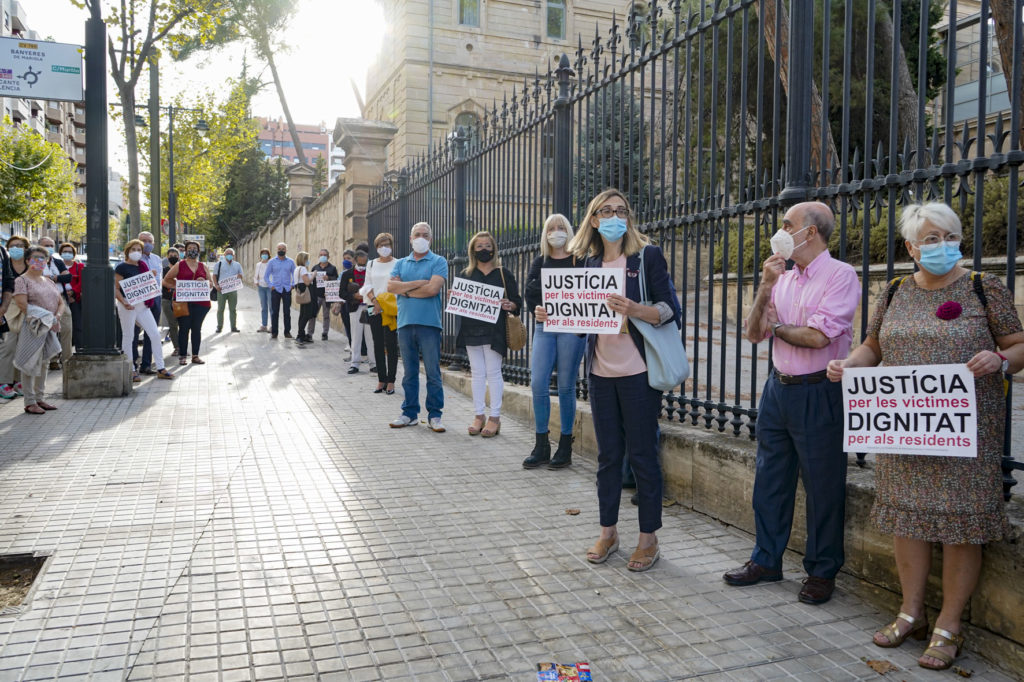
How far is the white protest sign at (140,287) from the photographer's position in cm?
1055

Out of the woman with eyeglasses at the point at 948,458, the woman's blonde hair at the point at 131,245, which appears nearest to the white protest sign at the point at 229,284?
the woman's blonde hair at the point at 131,245

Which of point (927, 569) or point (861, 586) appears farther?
point (861, 586)

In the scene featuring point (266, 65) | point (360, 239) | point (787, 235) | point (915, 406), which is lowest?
point (915, 406)

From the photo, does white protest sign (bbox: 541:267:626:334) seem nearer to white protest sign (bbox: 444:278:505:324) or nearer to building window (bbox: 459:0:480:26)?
white protest sign (bbox: 444:278:505:324)

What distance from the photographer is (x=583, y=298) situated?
186 inches

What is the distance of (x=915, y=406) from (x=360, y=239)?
14218 mm

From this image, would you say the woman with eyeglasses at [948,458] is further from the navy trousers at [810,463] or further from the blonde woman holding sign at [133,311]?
the blonde woman holding sign at [133,311]

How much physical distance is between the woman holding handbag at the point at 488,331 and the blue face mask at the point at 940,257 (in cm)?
458

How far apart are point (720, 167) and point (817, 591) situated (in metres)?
10.4

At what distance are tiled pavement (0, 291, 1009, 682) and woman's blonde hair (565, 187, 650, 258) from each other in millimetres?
1660

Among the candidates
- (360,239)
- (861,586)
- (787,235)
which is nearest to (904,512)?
(861,586)

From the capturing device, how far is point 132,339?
11172 mm

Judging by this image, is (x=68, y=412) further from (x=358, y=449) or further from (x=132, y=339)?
(x=358, y=449)

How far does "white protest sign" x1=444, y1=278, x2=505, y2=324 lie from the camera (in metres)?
7.64
